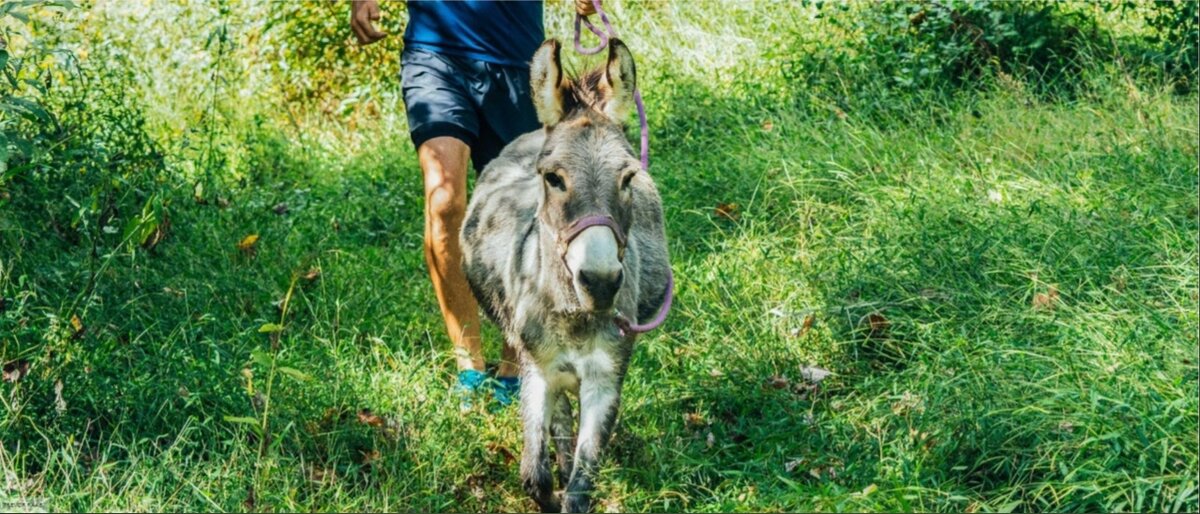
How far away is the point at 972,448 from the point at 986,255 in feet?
4.00

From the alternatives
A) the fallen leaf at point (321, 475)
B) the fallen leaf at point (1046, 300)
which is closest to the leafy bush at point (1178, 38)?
the fallen leaf at point (1046, 300)

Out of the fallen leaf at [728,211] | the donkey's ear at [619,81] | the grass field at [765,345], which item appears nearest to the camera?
the grass field at [765,345]

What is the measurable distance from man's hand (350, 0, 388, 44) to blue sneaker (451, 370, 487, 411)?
130cm

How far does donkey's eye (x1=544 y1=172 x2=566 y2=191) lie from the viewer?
11.9ft

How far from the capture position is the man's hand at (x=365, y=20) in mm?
4750

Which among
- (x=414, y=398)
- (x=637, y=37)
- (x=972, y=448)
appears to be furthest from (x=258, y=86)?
(x=972, y=448)

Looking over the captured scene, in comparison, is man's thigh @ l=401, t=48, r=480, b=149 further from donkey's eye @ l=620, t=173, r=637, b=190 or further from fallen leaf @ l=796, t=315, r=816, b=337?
fallen leaf @ l=796, t=315, r=816, b=337

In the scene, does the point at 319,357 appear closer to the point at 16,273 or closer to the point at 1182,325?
the point at 16,273

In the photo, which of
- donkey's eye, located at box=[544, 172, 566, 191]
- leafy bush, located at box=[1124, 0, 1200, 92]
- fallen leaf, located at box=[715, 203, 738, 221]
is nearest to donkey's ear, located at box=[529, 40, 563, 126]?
donkey's eye, located at box=[544, 172, 566, 191]

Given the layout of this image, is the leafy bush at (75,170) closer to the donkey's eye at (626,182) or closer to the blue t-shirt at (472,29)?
the blue t-shirt at (472,29)

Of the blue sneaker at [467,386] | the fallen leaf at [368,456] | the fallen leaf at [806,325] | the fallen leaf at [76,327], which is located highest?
the fallen leaf at [76,327]

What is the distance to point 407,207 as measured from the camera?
6910mm

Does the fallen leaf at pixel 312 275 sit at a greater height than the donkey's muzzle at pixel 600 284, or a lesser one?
lesser

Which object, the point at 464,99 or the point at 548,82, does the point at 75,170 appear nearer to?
the point at 464,99
